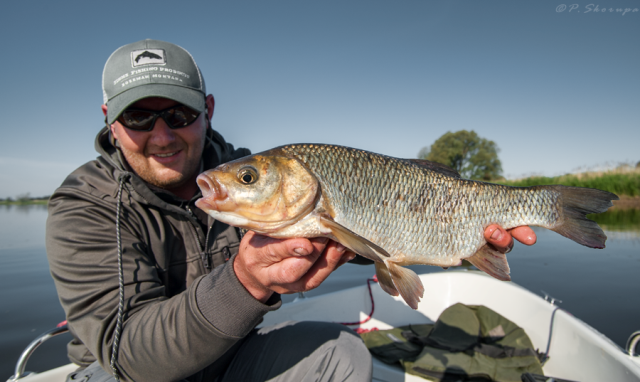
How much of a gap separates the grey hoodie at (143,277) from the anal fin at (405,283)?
68cm

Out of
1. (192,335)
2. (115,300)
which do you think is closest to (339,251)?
(192,335)

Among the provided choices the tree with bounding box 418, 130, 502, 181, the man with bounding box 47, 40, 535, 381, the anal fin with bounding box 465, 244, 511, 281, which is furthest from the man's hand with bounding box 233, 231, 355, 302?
the tree with bounding box 418, 130, 502, 181

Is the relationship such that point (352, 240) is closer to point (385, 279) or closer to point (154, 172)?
point (385, 279)

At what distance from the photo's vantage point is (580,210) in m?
2.10

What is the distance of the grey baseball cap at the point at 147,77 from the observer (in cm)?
230

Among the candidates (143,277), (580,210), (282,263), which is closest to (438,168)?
(580,210)

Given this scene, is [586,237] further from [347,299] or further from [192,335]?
[347,299]

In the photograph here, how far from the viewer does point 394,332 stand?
402 cm

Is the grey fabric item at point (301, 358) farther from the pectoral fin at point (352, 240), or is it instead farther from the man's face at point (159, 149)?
the man's face at point (159, 149)

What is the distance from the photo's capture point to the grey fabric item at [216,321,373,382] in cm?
214

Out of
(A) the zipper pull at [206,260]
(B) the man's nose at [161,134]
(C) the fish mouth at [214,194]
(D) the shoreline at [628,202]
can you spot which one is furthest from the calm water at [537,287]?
(D) the shoreline at [628,202]

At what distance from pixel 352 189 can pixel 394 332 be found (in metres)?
3.00

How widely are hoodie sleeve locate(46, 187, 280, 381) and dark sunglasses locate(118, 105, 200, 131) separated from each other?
1.96ft

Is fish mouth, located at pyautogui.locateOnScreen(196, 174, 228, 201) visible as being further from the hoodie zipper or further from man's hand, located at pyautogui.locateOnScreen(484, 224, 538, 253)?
man's hand, located at pyautogui.locateOnScreen(484, 224, 538, 253)
